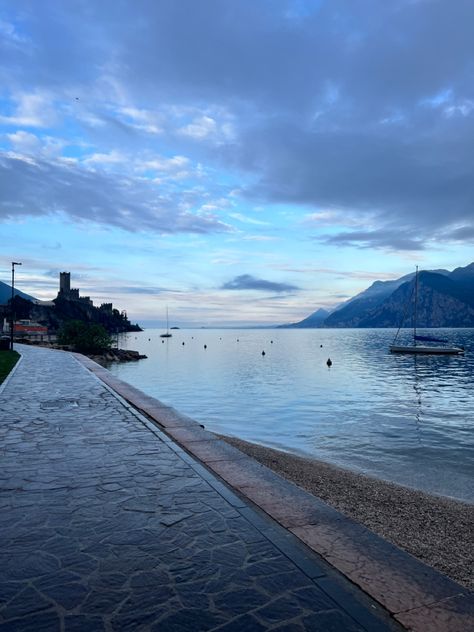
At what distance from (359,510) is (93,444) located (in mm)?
4717

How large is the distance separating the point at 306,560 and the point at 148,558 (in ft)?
4.58

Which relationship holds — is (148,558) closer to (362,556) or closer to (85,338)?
(362,556)

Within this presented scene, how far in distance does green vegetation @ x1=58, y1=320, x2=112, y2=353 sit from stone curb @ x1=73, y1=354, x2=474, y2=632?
61.2m

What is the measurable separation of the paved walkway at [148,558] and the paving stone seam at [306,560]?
0.04ft

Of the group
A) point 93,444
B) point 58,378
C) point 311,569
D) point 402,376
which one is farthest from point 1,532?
point 402,376

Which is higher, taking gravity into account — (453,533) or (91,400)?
(91,400)

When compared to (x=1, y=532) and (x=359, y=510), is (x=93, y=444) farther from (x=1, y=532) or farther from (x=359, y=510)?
(x=359, y=510)

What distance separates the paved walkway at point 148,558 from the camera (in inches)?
123

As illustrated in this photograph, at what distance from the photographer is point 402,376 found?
42.7 metres

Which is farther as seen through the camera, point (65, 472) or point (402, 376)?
point (402, 376)

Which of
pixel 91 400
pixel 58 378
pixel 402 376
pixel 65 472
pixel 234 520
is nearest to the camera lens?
pixel 234 520

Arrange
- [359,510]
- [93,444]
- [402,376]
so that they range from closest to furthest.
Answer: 1. [359,510]
2. [93,444]
3. [402,376]

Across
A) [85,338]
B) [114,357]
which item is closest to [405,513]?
[114,357]

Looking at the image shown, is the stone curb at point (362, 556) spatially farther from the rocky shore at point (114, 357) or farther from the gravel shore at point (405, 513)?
the rocky shore at point (114, 357)
